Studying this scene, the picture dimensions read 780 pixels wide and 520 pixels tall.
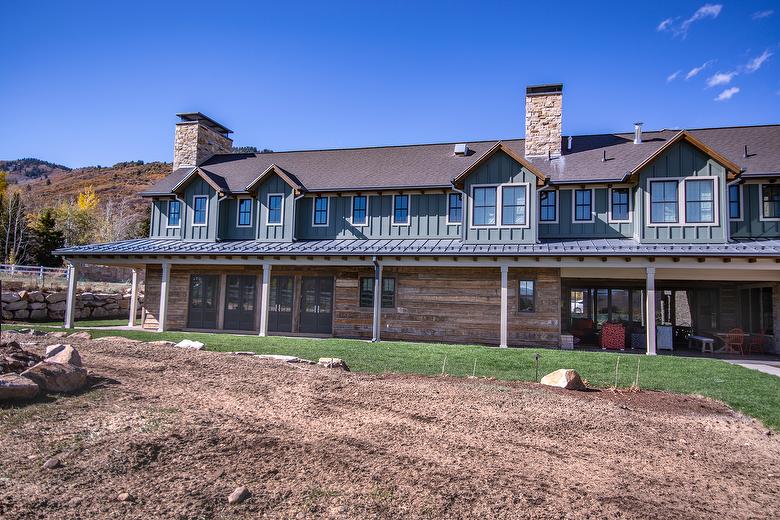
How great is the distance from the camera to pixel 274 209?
18953 millimetres

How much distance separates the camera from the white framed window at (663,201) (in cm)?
1502

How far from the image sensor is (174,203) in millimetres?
20422

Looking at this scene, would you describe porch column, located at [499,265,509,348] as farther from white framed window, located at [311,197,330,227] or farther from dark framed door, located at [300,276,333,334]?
white framed window, located at [311,197,330,227]

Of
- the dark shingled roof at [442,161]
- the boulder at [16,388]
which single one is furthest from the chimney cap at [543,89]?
the boulder at [16,388]

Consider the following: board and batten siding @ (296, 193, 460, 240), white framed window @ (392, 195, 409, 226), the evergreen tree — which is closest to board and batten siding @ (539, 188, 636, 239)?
board and batten siding @ (296, 193, 460, 240)

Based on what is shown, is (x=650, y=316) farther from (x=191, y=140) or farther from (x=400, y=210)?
(x=191, y=140)

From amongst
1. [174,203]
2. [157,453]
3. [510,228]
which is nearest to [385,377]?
[157,453]

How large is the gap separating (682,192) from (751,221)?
2444mm

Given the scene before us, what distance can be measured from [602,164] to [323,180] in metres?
10.3

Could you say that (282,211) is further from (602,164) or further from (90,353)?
(602,164)

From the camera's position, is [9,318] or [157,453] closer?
[157,453]

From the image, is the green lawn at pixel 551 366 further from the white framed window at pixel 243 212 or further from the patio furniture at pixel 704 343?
the white framed window at pixel 243 212

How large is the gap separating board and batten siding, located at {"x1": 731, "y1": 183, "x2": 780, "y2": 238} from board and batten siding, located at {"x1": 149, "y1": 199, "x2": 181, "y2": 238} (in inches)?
811

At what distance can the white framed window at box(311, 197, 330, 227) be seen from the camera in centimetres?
1884
